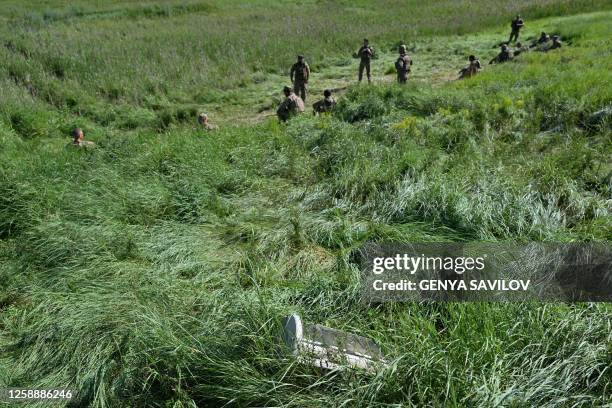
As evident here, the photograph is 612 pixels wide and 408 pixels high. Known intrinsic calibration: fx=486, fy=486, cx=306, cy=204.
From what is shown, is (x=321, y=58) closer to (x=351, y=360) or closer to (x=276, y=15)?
(x=276, y=15)

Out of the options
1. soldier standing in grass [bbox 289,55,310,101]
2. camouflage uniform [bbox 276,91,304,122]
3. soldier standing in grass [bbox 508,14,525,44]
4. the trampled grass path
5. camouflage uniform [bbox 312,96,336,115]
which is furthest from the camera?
soldier standing in grass [bbox 508,14,525,44]

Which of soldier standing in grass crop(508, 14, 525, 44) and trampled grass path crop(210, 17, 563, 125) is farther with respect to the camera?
soldier standing in grass crop(508, 14, 525, 44)

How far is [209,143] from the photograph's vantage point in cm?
796

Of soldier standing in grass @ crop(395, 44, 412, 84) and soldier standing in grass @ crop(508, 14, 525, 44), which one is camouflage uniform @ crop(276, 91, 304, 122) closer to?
soldier standing in grass @ crop(395, 44, 412, 84)

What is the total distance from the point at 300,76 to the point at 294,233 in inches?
353

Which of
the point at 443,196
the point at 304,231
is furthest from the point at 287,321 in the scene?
the point at 443,196

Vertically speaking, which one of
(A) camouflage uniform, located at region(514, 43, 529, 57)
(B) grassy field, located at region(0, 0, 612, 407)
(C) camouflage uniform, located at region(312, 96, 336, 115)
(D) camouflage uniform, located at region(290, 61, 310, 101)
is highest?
(A) camouflage uniform, located at region(514, 43, 529, 57)

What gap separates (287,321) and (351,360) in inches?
22.5

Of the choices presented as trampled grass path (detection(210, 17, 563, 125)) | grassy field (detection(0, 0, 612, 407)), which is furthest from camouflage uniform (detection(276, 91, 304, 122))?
trampled grass path (detection(210, 17, 563, 125))

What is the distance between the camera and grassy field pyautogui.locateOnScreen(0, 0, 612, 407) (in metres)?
3.00

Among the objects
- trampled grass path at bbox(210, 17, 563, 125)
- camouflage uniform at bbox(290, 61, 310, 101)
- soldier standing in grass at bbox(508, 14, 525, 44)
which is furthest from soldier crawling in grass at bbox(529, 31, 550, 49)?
camouflage uniform at bbox(290, 61, 310, 101)

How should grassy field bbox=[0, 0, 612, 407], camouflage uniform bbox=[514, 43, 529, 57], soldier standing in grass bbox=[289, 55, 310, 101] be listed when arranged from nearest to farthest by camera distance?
1. grassy field bbox=[0, 0, 612, 407]
2. soldier standing in grass bbox=[289, 55, 310, 101]
3. camouflage uniform bbox=[514, 43, 529, 57]

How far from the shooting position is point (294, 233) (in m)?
5.18

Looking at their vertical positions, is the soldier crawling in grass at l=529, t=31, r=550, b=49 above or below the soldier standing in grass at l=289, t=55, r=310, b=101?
above
